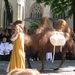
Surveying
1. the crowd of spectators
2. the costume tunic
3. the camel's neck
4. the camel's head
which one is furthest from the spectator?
the costume tunic

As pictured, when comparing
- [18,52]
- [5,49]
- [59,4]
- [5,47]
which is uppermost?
[59,4]

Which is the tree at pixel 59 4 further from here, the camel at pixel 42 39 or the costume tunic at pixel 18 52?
the costume tunic at pixel 18 52

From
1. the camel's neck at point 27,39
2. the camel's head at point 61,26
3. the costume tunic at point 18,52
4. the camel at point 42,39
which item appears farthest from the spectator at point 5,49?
the costume tunic at point 18,52

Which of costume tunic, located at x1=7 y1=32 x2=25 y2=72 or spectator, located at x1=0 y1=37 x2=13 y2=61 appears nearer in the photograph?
costume tunic, located at x1=7 y1=32 x2=25 y2=72

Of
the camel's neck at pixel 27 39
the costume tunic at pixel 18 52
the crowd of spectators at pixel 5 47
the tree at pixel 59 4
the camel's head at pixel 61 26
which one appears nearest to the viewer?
the costume tunic at pixel 18 52

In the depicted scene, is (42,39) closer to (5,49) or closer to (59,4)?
(5,49)

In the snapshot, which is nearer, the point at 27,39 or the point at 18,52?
the point at 18,52

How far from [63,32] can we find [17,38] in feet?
8.34

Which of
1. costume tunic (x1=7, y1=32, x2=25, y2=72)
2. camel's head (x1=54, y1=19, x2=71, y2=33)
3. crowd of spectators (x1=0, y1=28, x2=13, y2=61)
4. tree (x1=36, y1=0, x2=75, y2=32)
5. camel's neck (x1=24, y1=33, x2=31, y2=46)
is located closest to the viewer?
costume tunic (x1=7, y1=32, x2=25, y2=72)

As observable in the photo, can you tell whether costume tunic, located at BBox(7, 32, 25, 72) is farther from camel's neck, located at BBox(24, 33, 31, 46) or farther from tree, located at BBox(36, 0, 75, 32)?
tree, located at BBox(36, 0, 75, 32)

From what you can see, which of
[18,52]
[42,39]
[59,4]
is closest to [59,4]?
[59,4]

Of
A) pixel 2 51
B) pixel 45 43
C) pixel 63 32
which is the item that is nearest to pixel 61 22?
pixel 63 32

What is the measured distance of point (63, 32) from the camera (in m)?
10.6

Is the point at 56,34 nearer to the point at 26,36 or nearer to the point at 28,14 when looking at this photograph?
the point at 26,36
